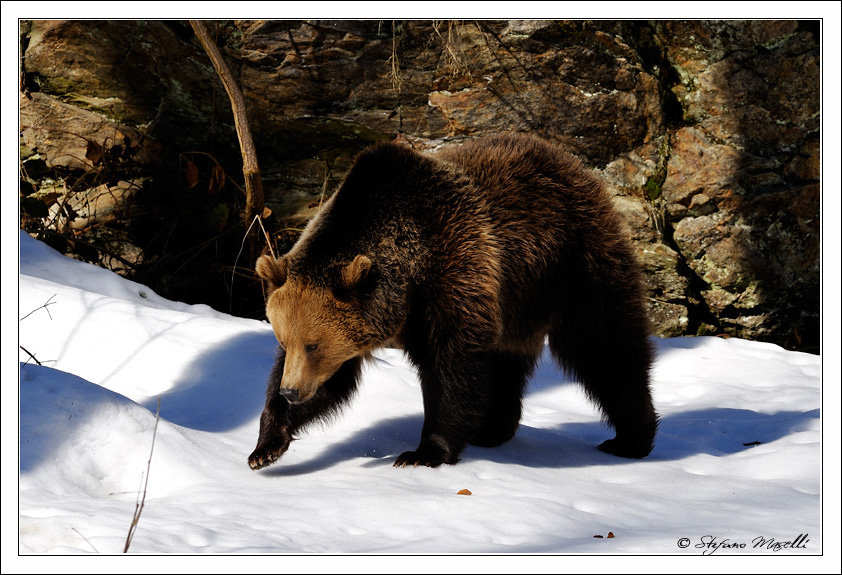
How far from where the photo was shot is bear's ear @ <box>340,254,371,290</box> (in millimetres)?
3945

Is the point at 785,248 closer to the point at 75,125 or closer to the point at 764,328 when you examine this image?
the point at 764,328

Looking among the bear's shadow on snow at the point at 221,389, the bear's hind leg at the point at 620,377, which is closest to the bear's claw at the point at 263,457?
the bear's shadow on snow at the point at 221,389

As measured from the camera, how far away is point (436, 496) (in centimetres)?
362

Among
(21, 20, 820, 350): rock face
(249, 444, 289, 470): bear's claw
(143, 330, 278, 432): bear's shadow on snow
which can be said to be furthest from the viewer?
(21, 20, 820, 350): rock face

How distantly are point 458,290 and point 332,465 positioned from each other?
1233 millimetres

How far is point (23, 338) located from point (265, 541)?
361 centimetres

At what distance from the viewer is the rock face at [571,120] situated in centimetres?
816

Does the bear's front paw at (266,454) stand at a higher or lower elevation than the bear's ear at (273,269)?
lower

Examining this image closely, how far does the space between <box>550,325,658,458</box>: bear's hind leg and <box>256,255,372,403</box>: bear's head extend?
158 cm

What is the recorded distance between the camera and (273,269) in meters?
4.07

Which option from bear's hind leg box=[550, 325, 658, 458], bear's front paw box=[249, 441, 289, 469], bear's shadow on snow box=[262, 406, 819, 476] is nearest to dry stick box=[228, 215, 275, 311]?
bear's shadow on snow box=[262, 406, 819, 476]

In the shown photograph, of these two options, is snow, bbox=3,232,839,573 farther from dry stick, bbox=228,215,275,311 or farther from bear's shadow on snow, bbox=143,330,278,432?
dry stick, bbox=228,215,275,311

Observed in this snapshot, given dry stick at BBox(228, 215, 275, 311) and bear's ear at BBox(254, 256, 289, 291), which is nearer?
bear's ear at BBox(254, 256, 289, 291)

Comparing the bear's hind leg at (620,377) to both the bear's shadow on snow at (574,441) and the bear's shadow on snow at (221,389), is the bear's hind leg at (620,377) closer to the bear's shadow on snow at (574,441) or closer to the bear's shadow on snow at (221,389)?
the bear's shadow on snow at (574,441)
